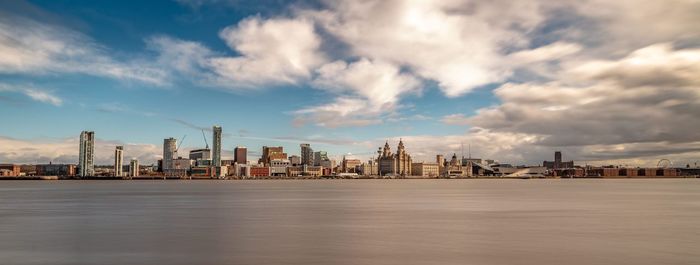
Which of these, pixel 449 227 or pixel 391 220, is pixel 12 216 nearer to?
pixel 391 220

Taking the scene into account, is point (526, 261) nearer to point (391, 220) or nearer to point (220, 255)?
point (220, 255)

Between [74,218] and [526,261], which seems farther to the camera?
[74,218]

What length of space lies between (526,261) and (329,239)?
13578 mm

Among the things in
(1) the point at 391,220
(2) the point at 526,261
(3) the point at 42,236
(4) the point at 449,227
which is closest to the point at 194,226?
(3) the point at 42,236

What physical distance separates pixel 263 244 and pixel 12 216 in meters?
36.0

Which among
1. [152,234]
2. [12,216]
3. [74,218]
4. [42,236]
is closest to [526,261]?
[152,234]

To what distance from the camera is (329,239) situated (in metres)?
37.3

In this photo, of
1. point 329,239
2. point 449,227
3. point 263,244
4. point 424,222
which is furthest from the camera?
point 424,222

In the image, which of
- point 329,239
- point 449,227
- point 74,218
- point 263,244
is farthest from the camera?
point 74,218

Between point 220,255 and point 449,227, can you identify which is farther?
point 449,227

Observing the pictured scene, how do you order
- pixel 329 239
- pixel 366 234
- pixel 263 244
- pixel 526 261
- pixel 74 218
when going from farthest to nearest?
pixel 74 218
pixel 366 234
pixel 329 239
pixel 263 244
pixel 526 261

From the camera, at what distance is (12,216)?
56.3m

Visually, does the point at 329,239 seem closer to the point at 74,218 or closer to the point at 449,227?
the point at 449,227

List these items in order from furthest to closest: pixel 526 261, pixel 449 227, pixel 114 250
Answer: pixel 449 227, pixel 114 250, pixel 526 261
